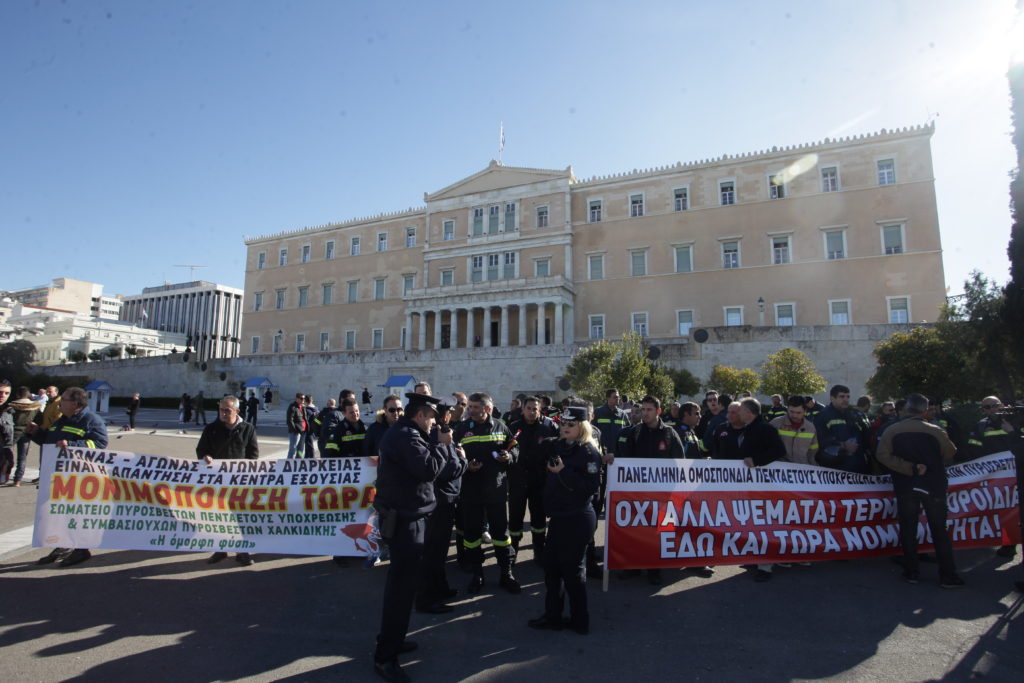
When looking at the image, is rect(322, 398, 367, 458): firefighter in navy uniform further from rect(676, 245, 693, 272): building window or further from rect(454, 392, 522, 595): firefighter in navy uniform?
rect(676, 245, 693, 272): building window

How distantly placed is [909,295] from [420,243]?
3494 centimetres

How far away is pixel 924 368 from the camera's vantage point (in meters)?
18.0

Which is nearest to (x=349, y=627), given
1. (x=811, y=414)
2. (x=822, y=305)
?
(x=811, y=414)

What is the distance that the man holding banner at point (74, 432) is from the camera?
19.1ft

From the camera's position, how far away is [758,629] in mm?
4473

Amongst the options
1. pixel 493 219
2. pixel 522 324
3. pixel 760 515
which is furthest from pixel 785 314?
pixel 760 515

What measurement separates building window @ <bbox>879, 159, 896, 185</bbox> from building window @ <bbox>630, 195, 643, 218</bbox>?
1473 cm

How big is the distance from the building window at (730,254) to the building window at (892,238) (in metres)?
8.34

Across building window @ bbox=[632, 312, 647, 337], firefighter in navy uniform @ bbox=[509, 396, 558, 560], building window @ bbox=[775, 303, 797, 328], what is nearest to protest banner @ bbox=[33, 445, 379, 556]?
firefighter in navy uniform @ bbox=[509, 396, 558, 560]

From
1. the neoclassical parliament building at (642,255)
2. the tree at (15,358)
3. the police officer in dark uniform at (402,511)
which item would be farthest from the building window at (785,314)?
the tree at (15,358)

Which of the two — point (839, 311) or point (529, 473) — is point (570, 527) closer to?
point (529, 473)

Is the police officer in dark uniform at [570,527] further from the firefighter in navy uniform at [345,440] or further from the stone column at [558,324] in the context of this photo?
the stone column at [558,324]

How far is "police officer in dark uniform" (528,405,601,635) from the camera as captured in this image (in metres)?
4.34

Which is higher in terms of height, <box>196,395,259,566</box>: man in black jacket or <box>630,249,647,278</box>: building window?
<box>630,249,647,278</box>: building window
